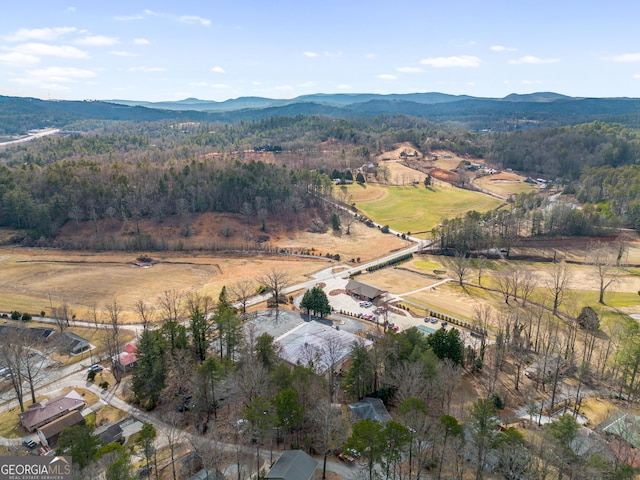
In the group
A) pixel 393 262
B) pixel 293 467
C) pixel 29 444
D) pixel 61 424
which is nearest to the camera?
pixel 293 467

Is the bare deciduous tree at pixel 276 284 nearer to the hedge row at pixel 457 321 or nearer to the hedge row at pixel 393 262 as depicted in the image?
the hedge row at pixel 393 262

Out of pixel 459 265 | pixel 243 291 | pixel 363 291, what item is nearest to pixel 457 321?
pixel 363 291

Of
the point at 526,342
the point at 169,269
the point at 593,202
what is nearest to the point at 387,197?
the point at 593,202

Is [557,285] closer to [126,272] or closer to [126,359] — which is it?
[126,359]

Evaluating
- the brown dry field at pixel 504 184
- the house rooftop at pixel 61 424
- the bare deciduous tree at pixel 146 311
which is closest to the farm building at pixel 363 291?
the bare deciduous tree at pixel 146 311

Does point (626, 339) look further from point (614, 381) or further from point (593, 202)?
point (593, 202)

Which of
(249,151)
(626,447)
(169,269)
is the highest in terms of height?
(249,151)
